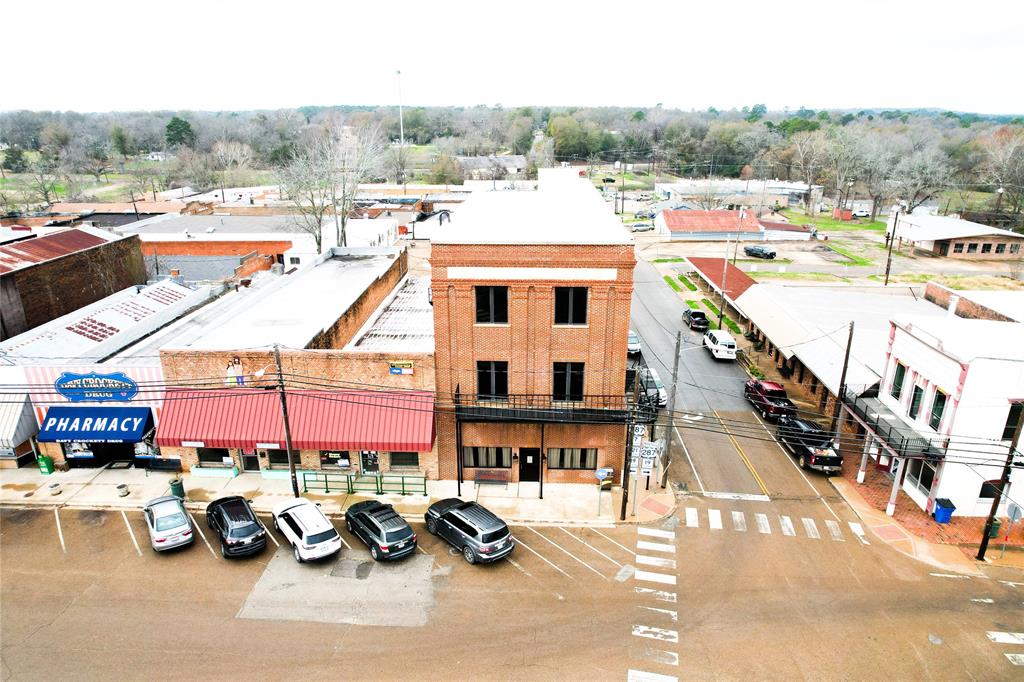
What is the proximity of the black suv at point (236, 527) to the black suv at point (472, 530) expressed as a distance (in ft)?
19.9

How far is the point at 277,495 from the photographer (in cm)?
2595

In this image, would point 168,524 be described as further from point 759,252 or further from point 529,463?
point 759,252

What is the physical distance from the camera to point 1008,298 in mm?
34000

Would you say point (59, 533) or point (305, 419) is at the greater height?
point (305, 419)

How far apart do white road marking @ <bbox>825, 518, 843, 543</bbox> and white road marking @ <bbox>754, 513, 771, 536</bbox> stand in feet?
7.42

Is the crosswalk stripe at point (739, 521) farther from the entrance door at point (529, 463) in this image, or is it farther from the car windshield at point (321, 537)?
the car windshield at point (321, 537)

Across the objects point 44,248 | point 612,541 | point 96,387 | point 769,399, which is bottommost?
point 612,541

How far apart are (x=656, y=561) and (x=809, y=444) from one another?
37.5ft

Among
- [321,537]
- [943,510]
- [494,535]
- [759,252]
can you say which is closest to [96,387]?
[321,537]

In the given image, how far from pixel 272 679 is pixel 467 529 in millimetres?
7509

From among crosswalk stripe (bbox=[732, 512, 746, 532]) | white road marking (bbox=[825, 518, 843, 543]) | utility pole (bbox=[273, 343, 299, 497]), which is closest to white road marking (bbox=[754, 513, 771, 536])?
crosswalk stripe (bbox=[732, 512, 746, 532])

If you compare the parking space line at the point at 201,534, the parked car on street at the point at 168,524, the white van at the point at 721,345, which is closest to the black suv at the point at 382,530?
the parking space line at the point at 201,534

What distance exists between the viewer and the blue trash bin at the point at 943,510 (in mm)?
23967

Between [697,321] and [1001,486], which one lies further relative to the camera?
[697,321]
